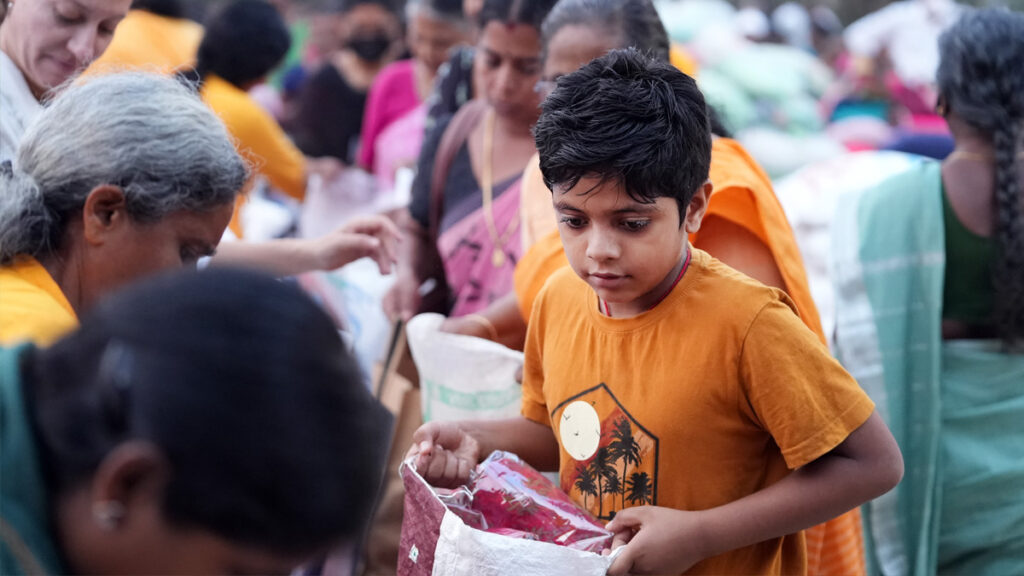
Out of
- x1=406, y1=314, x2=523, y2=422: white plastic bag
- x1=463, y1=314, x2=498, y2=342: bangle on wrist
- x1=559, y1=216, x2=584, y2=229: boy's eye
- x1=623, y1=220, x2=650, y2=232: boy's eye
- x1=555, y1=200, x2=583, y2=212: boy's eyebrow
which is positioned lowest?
x1=406, y1=314, x2=523, y2=422: white plastic bag

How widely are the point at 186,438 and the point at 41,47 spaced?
1.78m

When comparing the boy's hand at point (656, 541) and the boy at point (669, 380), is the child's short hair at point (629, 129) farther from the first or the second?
the boy's hand at point (656, 541)

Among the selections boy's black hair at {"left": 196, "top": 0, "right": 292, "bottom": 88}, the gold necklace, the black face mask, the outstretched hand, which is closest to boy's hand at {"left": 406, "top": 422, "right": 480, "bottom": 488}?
the outstretched hand

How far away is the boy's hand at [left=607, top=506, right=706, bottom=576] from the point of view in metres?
1.60

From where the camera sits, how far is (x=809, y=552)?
2139mm

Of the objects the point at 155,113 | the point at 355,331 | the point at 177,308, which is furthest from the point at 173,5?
the point at 177,308

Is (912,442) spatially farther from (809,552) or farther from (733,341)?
(733,341)

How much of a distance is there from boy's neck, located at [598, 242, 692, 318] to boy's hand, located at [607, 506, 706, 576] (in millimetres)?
328

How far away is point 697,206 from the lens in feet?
6.13

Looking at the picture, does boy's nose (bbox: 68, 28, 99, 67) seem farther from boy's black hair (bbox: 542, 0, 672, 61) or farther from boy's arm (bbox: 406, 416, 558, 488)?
boy's arm (bbox: 406, 416, 558, 488)

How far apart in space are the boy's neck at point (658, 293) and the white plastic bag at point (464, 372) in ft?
1.80

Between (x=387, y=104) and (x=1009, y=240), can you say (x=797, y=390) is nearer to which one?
(x=1009, y=240)

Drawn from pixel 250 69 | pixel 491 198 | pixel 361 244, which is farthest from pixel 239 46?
pixel 361 244

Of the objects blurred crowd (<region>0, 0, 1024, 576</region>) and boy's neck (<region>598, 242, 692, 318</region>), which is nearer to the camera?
blurred crowd (<region>0, 0, 1024, 576</region>)
